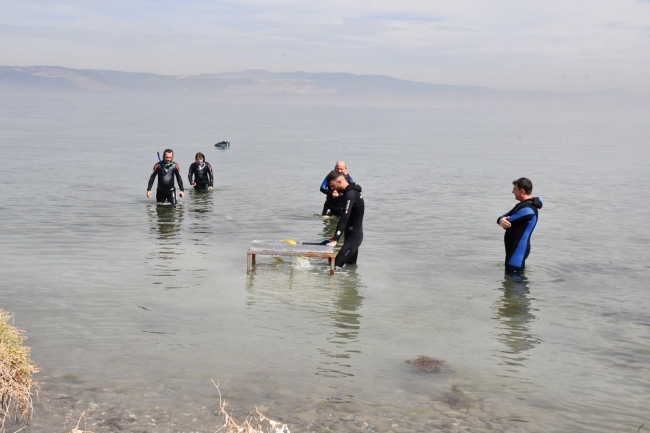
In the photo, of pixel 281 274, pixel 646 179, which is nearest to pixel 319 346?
pixel 281 274

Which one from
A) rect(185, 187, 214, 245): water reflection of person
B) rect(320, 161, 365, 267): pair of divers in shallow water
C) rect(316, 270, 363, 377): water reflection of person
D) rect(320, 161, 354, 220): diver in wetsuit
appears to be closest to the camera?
rect(316, 270, 363, 377): water reflection of person

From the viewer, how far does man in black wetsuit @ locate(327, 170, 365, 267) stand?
12642 mm

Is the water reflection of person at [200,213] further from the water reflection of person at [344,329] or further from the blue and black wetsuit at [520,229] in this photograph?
the blue and black wetsuit at [520,229]

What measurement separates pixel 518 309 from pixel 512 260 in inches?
66.1

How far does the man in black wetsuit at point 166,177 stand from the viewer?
64.0 ft

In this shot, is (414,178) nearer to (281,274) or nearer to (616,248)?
(616,248)

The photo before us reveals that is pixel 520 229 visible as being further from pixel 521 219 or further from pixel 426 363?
pixel 426 363

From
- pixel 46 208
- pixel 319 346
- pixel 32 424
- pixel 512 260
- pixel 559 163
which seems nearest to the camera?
pixel 32 424

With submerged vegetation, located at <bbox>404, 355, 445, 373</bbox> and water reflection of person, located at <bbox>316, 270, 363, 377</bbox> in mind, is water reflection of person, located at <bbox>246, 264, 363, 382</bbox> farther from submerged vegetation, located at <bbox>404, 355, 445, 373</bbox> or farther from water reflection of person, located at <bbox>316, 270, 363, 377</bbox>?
submerged vegetation, located at <bbox>404, 355, 445, 373</bbox>

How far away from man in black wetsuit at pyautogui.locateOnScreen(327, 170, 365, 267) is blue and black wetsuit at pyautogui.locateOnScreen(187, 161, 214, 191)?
1090 centimetres

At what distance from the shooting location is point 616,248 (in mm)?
17047

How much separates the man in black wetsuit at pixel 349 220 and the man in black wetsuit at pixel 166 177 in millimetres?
7324

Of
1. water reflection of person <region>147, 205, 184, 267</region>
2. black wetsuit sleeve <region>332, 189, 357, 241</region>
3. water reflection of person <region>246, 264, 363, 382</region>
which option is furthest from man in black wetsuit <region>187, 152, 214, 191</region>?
black wetsuit sleeve <region>332, 189, 357, 241</region>

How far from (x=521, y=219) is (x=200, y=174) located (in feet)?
45.0
